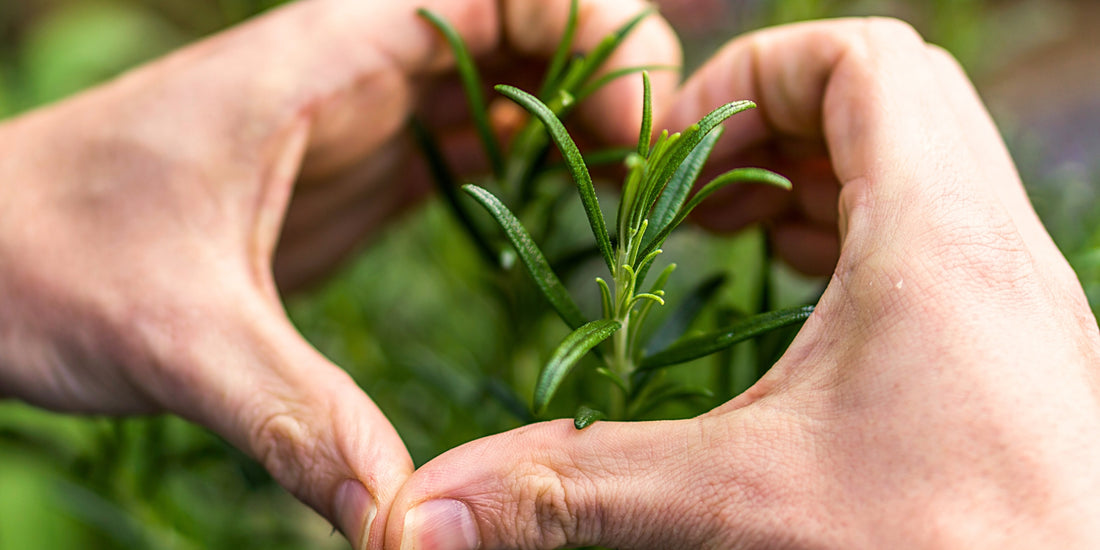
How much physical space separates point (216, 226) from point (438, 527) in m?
0.48

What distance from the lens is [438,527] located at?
0.64 meters

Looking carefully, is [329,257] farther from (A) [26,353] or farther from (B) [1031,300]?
(B) [1031,300]

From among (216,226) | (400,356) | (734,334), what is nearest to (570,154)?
(734,334)

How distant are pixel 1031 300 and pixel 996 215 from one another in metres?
0.09

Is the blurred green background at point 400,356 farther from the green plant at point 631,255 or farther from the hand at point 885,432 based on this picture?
the hand at point 885,432

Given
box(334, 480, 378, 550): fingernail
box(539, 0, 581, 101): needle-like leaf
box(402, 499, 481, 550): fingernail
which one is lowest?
box(334, 480, 378, 550): fingernail

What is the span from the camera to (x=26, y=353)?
953 mm

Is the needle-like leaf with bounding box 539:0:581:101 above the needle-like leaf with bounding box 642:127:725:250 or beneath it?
above

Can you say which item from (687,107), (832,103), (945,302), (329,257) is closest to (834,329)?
(945,302)

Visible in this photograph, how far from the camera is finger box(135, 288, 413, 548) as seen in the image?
2.29 feet

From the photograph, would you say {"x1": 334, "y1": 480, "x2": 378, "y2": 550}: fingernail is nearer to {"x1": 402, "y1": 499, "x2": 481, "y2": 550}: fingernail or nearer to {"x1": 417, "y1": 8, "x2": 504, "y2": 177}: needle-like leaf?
{"x1": 402, "y1": 499, "x2": 481, "y2": 550}: fingernail

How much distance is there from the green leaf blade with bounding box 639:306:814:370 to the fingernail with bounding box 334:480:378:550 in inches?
12.3

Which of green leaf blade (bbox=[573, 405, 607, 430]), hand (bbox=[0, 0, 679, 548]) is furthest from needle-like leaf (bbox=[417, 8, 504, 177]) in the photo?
green leaf blade (bbox=[573, 405, 607, 430])

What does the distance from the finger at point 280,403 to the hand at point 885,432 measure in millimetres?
70
